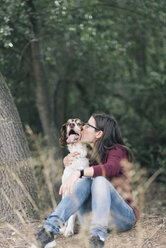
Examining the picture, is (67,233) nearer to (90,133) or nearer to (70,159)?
(70,159)

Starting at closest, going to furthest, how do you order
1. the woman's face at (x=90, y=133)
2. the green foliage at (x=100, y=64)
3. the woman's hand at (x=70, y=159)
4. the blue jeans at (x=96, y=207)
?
the blue jeans at (x=96, y=207)
the woman's face at (x=90, y=133)
the woman's hand at (x=70, y=159)
the green foliage at (x=100, y=64)

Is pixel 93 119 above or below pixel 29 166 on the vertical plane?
above

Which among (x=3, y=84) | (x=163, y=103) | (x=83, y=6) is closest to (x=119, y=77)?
(x=163, y=103)

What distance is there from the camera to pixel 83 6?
6.01 m

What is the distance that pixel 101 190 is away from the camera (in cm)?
309

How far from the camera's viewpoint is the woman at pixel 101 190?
119 inches

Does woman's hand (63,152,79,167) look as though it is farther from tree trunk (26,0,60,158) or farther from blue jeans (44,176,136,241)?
tree trunk (26,0,60,158)

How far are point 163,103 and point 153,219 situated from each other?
17.6 feet

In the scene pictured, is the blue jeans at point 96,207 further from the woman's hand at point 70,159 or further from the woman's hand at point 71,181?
the woman's hand at point 70,159

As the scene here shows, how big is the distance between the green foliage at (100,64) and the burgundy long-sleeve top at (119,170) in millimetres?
2733

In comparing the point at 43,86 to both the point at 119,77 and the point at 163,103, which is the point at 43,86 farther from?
the point at 163,103

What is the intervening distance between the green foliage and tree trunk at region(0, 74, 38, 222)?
1.89 meters

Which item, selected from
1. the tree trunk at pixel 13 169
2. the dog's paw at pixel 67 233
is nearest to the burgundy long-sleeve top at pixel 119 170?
the dog's paw at pixel 67 233

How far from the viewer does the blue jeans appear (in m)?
3.02
